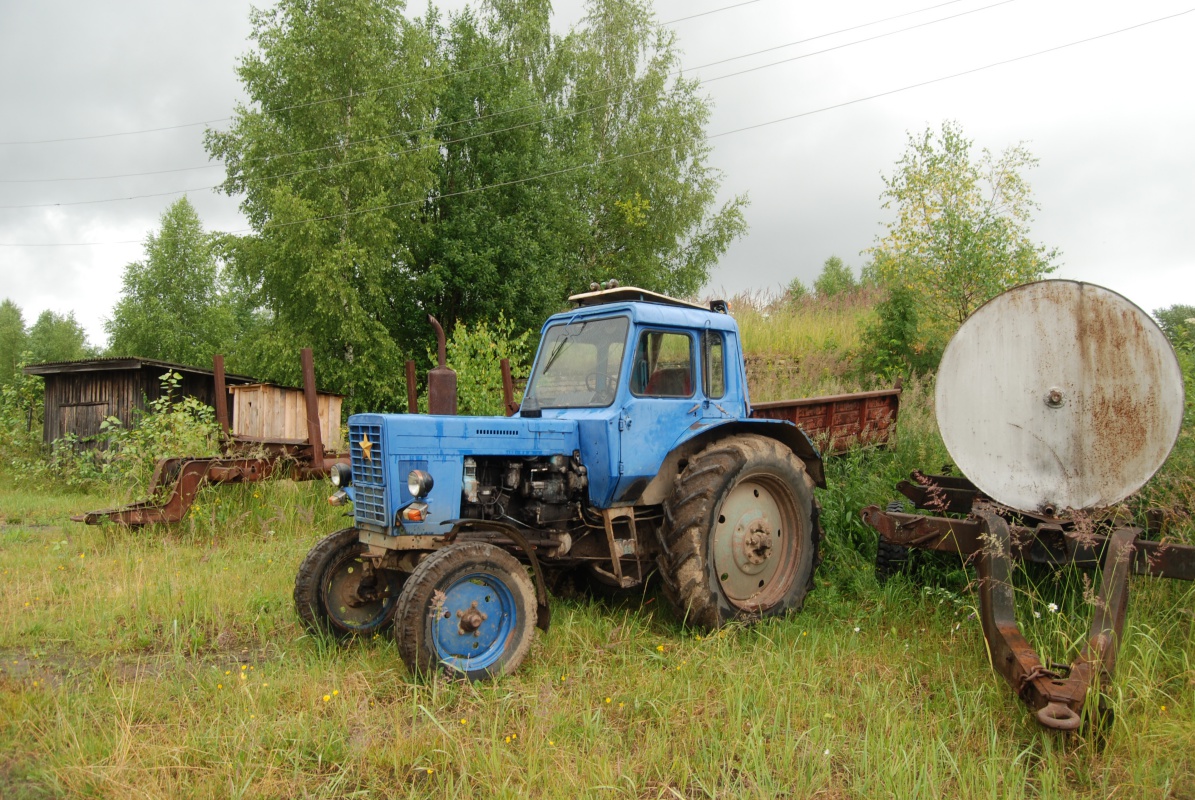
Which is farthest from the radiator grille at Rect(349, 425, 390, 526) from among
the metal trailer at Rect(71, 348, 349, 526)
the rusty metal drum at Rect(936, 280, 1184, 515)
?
the rusty metal drum at Rect(936, 280, 1184, 515)

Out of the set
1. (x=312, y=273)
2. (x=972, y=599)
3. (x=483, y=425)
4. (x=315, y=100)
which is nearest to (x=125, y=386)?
(x=312, y=273)

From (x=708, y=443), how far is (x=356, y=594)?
2.48 m

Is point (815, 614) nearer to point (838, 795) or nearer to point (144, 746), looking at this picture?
point (838, 795)

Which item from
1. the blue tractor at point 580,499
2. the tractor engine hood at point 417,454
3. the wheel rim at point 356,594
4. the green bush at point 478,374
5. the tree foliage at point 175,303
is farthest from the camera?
the tree foliage at point 175,303

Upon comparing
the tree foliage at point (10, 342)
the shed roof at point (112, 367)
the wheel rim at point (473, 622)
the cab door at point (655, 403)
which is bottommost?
the wheel rim at point (473, 622)

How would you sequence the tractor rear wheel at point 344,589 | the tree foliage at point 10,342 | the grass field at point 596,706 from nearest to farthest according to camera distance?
the grass field at point 596,706
the tractor rear wheel at point 344,589
the tree foliage at point 10,342

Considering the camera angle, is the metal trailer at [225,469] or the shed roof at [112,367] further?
the shed roof at [112,367]

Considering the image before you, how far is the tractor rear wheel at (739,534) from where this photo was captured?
5.07 m

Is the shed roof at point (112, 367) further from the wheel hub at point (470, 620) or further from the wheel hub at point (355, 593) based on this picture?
the wheel hub at point (470, 620)

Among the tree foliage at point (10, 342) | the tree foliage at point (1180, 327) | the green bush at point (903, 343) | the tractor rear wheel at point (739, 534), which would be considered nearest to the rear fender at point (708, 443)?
the tractor rear wheel at point (739, 534)

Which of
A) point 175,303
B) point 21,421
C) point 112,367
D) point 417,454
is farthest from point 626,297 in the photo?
point 175,303

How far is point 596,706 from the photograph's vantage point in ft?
13.7

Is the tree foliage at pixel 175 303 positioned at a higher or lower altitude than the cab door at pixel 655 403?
higher

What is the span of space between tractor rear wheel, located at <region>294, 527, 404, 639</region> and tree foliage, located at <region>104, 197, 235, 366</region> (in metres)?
31.9
